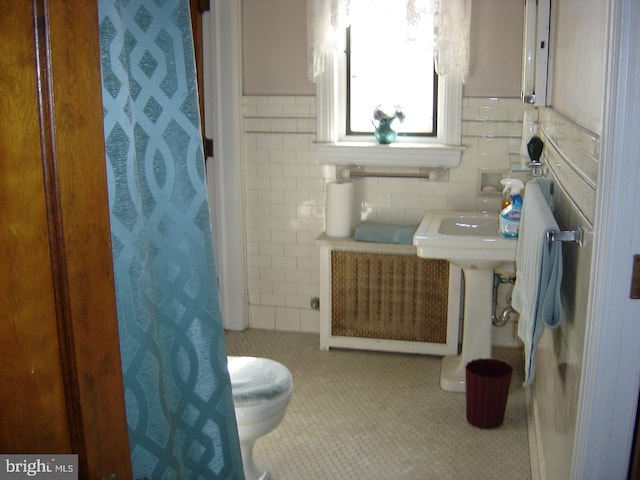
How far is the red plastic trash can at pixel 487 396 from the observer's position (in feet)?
10.4

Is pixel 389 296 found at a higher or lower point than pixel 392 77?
lower

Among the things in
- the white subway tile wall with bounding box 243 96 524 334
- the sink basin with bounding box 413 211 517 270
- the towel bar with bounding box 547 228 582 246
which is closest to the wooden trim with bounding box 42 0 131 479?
the towel bar with bounding box 547 228 582 246

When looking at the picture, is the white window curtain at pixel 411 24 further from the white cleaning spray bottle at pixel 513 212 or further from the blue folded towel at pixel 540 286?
the blue folded towel at pixel 540 286

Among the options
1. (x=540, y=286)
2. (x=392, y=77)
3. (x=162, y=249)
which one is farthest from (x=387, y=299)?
(x=162, y=249)

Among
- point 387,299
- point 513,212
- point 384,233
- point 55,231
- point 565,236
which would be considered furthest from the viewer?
point 387,299

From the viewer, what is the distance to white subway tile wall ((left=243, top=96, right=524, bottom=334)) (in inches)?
152

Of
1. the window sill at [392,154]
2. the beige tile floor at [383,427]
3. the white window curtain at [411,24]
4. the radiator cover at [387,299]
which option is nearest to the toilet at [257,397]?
the beige tile floor at [383,427]

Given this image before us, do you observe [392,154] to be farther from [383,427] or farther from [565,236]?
[565,236]

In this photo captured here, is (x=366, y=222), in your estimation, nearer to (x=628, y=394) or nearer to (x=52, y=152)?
(x=628, y=394)

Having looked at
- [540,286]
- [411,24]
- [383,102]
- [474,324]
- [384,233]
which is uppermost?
[411,24]

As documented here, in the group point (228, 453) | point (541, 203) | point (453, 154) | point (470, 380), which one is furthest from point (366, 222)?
point (228, 453)

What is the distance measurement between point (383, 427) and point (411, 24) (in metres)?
1.98

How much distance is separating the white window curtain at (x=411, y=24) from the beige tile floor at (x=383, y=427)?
1.55 metres

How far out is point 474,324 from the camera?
354 centimetres
